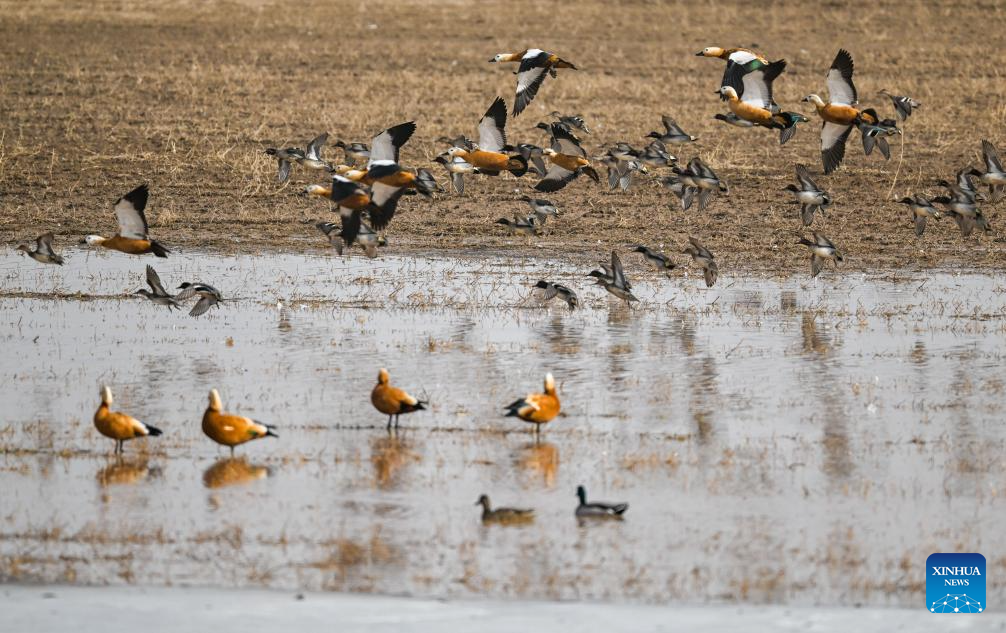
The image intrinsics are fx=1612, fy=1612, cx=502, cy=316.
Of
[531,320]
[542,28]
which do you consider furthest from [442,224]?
[542,28]

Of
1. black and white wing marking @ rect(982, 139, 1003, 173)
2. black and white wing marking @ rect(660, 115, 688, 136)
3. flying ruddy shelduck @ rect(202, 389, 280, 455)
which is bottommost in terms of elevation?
flying ruddy shelduck @ rect(202, 389, 280, 455)

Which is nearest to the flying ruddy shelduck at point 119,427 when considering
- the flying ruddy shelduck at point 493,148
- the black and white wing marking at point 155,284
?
the black and white wing marking at point 155,284

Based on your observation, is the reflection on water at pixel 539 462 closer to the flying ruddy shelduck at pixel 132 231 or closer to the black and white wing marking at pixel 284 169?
the flying ruddy shelduck at pixel 132 231

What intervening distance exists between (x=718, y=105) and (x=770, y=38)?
30.1 feet

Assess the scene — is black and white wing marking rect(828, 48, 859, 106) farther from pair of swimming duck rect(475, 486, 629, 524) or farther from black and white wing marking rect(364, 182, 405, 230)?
pair of swimming duck rect(475, 486, 629, 524)

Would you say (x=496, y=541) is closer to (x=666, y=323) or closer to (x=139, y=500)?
(x=139, y=500)

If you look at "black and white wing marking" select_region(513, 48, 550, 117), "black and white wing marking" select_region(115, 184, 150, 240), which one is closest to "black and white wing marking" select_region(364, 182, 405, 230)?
"black and white wing marking" select_region(115, 184, 150, 240)

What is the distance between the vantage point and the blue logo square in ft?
26.8

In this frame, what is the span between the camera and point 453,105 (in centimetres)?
2717

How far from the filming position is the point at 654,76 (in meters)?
30.8

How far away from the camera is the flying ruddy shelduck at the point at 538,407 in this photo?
1081 cm

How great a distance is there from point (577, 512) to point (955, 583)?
7.11 feet

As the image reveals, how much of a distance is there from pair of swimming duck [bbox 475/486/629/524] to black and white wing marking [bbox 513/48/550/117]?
8.33m

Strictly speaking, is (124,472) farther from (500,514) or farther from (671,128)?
(671,128)
